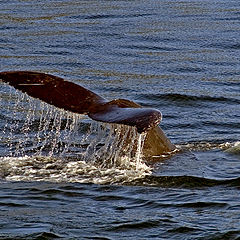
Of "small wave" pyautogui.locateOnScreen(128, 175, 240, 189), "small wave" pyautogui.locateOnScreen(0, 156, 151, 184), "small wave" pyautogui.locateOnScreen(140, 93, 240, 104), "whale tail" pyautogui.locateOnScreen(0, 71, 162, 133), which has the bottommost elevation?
"small wave" pyautogui.locateOnScreen(128, 175, 240, 189)

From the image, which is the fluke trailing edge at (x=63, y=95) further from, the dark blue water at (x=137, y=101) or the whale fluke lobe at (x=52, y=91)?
the dark blue water at (x=137, y=101)

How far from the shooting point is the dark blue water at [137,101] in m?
6.89

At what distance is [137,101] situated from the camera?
12312 millimetres

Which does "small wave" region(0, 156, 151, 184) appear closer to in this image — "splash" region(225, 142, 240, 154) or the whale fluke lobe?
the whale fluke lobe

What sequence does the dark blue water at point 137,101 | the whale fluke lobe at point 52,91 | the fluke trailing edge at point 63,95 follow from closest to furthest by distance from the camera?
the dark blue water at point 137,101 < the fluke trailing edge at point 63,95 < the whale fluke lobe at point 52,91

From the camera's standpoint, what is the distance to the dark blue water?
6.89 meters

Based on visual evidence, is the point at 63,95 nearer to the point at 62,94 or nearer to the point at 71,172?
the point at 62,94

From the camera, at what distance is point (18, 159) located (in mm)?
8461

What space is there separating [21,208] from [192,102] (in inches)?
211

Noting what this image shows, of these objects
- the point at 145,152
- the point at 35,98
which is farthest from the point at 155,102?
the point at 35,98

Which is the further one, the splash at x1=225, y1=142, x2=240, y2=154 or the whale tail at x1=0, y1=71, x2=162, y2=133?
the splash at x1=225, y1=142, x2=240, y2=154

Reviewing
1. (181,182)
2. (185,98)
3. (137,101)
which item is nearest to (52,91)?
(181,182)

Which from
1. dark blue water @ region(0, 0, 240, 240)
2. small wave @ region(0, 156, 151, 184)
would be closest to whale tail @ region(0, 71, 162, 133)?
dark blue water @ region(0, 0, 240, 240)

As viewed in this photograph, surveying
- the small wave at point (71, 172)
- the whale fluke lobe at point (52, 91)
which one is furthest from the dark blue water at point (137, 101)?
the whale fluke lobe at point (52, 91)
